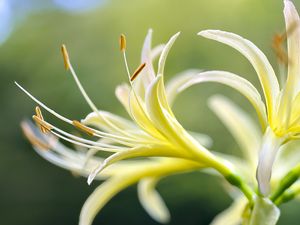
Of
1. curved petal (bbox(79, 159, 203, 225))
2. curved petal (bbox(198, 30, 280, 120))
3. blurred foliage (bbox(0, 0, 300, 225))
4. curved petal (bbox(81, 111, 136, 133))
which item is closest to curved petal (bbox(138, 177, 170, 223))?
curved petal (bbox(79, 159, 203, 225))

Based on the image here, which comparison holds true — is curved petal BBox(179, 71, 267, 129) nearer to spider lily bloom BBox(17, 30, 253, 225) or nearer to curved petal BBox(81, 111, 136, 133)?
spider lily bloom BBox(17, 30, 253, 225)

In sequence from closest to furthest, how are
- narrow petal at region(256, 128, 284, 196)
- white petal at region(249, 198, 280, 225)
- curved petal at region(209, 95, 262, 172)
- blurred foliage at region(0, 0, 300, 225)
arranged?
narrow petal at region(256, 128, 284, 196)
white petal at region(249, 198, 280, 225)
curved petal at region(209, 95, 262, 172)
blurred foliage at region(0, 0, 300, 225)

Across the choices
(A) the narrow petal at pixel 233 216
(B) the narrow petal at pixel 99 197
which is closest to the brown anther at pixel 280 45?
(B) the narrow petal at pixel 99 197

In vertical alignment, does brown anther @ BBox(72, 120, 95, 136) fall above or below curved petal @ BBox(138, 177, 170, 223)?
above

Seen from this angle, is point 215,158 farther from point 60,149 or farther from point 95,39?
point 95,39

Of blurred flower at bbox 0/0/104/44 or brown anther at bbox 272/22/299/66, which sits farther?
blurred flower at bbox 0/0/104/44

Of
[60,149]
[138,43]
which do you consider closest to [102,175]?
[60,149]

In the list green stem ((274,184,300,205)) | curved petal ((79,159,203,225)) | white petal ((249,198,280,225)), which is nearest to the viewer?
white petal ((249,198,280,225))

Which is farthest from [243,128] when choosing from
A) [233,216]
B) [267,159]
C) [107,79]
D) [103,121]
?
[107,79]
